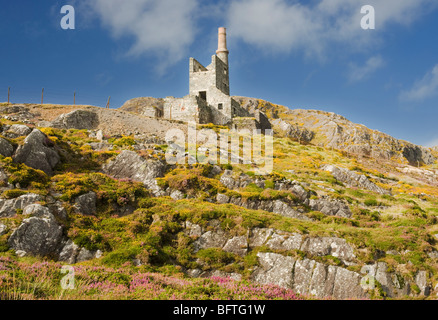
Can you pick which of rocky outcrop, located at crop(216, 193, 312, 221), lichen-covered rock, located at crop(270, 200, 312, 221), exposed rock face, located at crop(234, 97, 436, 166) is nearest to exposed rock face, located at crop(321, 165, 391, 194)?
rocky outcrop, located at crop(216, 193, 312, 221)

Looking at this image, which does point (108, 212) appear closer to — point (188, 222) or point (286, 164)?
point (188, 222)

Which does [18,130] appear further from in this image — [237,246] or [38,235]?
[237,246]

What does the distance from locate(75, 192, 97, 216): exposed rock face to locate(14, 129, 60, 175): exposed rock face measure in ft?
22.1

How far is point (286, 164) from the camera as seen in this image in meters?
46.8

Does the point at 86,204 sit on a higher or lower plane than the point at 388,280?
higher

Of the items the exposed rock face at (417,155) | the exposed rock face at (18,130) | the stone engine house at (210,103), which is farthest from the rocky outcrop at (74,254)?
the exposed rock face at (417,155)

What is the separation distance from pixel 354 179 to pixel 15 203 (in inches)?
1526

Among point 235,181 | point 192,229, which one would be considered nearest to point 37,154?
point 192,229

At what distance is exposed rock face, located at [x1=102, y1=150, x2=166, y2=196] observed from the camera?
104ft

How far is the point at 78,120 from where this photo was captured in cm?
5259

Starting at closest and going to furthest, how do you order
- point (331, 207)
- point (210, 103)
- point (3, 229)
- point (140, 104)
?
1. point (3, 229)
2. point (331, 207)
3. point (210, 103)
4. point (140, 104)

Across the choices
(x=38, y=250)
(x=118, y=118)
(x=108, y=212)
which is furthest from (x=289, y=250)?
(x=118, y=118)
